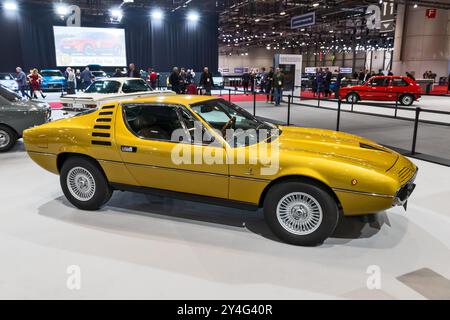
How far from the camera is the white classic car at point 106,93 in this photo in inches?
391

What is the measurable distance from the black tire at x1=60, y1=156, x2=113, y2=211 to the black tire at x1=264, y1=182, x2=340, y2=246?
1.99 metres

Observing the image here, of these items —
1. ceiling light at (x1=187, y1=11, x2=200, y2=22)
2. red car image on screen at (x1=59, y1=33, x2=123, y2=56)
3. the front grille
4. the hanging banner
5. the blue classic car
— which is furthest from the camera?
ceiling light at (x1=187, y1=11, x2=200, y2=22)

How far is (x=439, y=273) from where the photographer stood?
121 inches

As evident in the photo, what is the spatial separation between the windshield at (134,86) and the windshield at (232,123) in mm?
6870

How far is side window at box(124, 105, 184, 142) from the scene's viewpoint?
399 cm

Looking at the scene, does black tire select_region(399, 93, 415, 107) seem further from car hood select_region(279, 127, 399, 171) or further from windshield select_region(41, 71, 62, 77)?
windshield select_region(41, 71, 62, 77)

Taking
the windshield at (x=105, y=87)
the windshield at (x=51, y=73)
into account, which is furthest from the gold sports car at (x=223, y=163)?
the windshield at (x=51, y=73)

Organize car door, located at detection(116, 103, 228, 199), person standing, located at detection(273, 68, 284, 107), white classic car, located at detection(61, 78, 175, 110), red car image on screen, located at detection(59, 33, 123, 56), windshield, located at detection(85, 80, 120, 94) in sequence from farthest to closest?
red car image on screen, located at detection(59, 33, 123, 56)
person standing, located at detection(273, 68, 284, 107)
windshield, located at detection(85, 80, 120, 94)
white classic car, located at detection(61, 78, 175, 110)
car door, located at detection(116, 103, 228, 199)

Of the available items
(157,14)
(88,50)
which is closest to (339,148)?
(88,50)

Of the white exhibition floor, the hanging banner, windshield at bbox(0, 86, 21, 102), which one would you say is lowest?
the white exhibition floor

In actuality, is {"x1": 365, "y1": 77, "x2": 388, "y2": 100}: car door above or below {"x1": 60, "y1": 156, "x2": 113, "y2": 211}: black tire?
above

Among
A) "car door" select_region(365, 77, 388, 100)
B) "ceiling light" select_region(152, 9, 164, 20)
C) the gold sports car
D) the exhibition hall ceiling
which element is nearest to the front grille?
the gold sports car

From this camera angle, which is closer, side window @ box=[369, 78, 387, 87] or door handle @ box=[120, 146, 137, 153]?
door handle @ box=[120, 146, 137, 153]

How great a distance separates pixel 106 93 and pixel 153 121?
6922 mm
